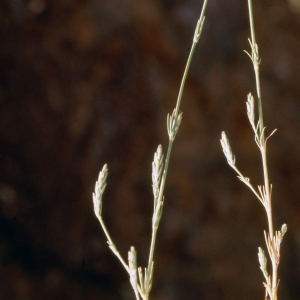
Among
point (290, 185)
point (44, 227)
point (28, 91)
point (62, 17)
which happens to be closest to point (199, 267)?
point (290, 185)

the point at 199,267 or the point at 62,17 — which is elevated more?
the point at 62,17

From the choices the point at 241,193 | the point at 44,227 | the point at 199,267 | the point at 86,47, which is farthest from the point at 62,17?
the point at 199,267

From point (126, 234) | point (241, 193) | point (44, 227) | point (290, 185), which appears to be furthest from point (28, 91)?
point (290, 185)

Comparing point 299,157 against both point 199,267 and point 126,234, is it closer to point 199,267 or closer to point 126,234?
point 199,267

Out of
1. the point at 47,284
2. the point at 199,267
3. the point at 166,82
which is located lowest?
the point at 199,267

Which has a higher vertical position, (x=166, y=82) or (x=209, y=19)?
(x=209, y=19)

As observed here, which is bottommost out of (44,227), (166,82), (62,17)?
(44,227)
